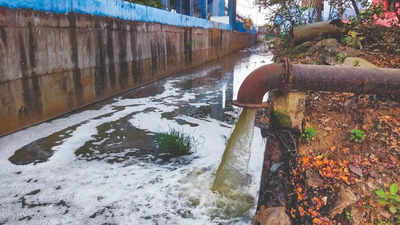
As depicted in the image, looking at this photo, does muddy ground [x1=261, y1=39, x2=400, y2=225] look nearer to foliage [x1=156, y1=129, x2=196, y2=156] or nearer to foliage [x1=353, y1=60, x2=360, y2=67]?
foliage [x1=353, y1=60, x2=360, y2=67]

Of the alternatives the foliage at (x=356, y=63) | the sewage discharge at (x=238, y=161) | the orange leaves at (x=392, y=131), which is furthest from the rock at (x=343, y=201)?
the foliage at (x=356, y=63)

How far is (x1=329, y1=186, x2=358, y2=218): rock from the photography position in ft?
9.49

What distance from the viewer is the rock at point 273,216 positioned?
2803mm

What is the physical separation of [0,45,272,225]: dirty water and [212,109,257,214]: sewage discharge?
107 millimetres

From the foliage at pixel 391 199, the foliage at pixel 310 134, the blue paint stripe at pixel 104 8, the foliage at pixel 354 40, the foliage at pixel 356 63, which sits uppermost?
the blue paint stripe at pixel 104 8

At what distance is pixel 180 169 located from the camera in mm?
4035

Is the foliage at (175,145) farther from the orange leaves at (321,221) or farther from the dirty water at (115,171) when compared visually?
the orange leaves at (321,221)

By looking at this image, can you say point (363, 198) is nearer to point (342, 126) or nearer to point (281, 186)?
point (281, 186)

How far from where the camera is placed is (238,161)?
145 inches

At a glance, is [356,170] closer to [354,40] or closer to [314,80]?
[314,80]

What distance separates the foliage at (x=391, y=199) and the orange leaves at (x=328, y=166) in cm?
32

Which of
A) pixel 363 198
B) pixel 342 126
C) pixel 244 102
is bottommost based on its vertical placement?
pixel 363 198

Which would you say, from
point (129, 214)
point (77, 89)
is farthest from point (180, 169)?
point (77, 89)

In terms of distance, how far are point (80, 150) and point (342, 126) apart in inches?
156
